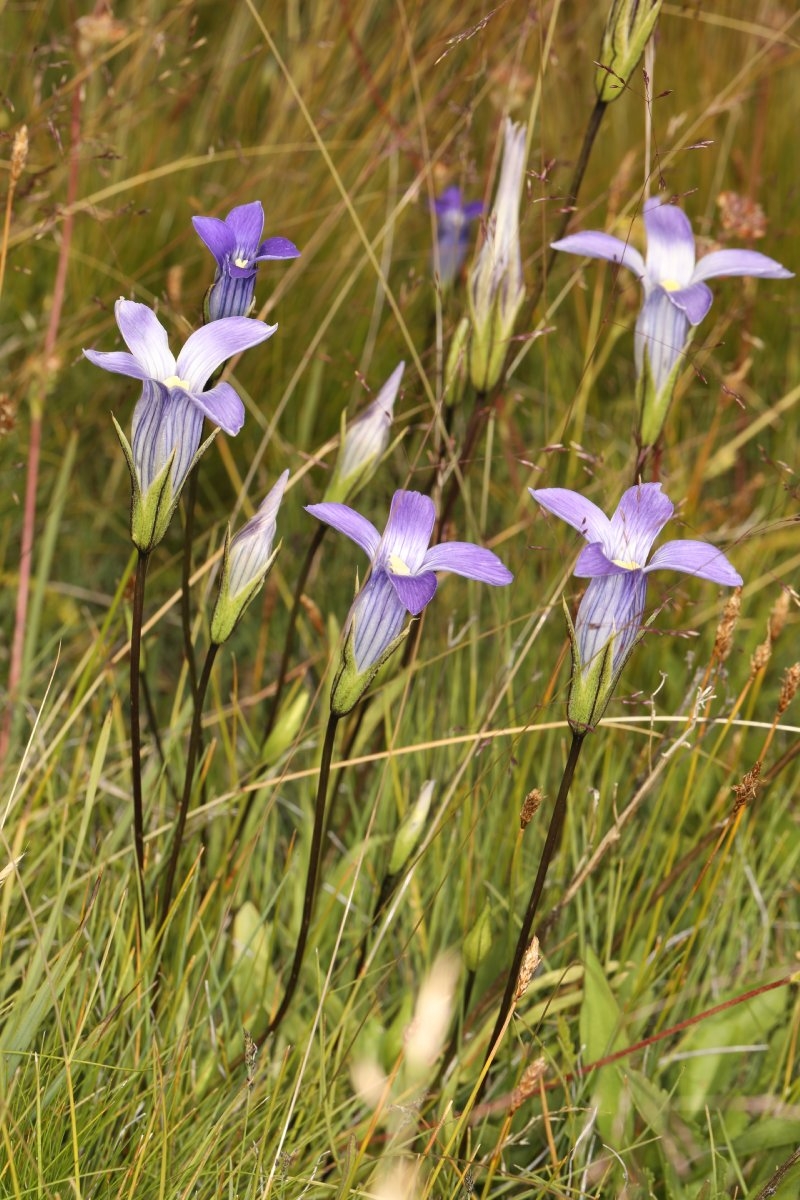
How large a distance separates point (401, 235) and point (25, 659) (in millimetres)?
1334

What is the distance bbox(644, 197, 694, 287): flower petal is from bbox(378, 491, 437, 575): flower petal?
1.70 feet

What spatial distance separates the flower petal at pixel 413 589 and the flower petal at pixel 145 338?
0.30 metres

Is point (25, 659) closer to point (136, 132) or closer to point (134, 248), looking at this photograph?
point (134, 248)

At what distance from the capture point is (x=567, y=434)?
2.38m

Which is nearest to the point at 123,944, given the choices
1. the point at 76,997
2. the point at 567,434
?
the point at 76,997

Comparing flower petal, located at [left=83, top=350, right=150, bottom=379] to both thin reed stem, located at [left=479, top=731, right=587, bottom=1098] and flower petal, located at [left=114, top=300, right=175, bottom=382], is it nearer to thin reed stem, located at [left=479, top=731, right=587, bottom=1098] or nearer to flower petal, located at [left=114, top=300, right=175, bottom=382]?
flower petal, located at [left=114, top=300, right=175, bottom=382]

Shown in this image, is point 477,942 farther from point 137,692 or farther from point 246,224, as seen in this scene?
point 246,224

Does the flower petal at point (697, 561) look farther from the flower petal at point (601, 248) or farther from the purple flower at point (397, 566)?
the flower petal at point (601, 248)

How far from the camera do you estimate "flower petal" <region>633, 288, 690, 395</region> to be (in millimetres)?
1494

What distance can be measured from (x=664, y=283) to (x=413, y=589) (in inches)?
25.1

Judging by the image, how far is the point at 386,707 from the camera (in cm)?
170

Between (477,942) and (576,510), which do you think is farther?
(477,942)

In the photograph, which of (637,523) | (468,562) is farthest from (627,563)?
(468,562)

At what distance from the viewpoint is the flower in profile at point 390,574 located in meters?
1.12
